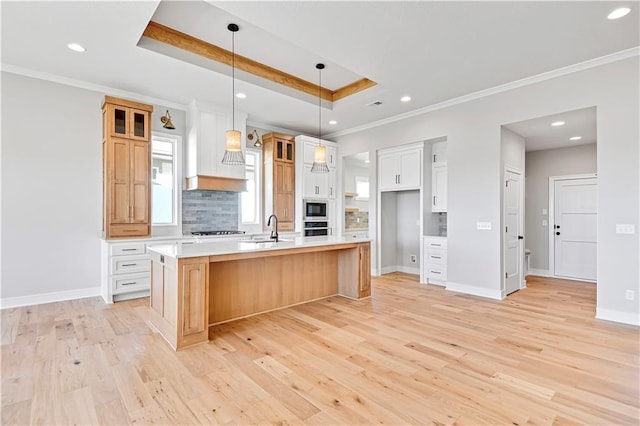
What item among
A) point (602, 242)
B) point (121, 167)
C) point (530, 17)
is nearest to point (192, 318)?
point (121, 167)

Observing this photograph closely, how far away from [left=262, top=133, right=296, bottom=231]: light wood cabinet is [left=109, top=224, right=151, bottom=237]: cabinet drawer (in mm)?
2258

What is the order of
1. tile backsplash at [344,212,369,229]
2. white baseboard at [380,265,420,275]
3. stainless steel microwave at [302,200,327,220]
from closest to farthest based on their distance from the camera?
1. white baseboard at [380,265,420,275]
2. stainless steel microwave at [302,200,327,220]
3. tile backsplash at [344,212,369,229]

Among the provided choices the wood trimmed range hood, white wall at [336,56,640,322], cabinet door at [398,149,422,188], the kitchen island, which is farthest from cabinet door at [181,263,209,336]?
cabinet door at [398,149,422,188]

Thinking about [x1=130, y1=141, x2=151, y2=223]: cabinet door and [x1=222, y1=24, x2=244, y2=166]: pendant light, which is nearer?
[x1=222, y1=24, x2=244, y2=166]: pendant light

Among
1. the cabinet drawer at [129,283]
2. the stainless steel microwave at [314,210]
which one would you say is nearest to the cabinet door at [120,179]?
the cabinet drawer at [129,283]

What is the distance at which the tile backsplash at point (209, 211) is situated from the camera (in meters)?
5.54

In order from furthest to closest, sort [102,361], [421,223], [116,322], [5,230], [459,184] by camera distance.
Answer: [421,223]
[459,184]
[5,230]
[116,322]
[102,361]

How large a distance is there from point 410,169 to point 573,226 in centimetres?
328

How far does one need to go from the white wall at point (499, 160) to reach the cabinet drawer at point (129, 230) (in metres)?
3.96

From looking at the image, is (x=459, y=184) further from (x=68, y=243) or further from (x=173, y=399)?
(x=68, y=243)

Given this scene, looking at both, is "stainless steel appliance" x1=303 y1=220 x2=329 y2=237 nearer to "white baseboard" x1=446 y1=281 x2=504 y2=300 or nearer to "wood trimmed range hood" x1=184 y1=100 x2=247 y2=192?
"wood trimmed range hood" x1=184 y1=100 x2=247 y2=192

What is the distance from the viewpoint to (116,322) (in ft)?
11.5

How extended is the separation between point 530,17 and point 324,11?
6.21 feet

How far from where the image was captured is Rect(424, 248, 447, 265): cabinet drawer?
5.45m
